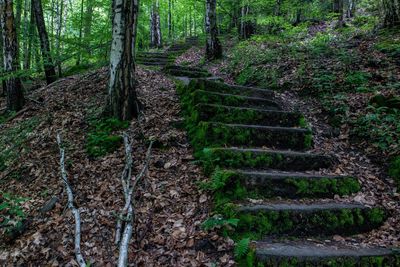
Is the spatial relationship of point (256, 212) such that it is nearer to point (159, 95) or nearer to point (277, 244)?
point (277, 244)

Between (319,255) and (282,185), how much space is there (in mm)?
1328

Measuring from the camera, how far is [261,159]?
16.8ft

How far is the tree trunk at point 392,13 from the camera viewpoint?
10.6 m

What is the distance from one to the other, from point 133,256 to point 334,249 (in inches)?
96.4

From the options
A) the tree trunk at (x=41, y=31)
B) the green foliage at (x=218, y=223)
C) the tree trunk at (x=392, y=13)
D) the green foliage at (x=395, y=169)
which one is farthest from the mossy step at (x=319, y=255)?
the tree trunk at (x=41, y=31)

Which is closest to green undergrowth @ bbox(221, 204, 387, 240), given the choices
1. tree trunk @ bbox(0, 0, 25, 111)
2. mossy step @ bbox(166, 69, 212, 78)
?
mossy step @ bbox(166, 69, 212, 78)

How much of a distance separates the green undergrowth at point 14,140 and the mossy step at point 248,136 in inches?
159

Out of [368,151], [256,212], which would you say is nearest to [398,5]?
[368,151]

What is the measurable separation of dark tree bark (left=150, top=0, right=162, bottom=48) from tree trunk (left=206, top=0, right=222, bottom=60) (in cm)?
1062

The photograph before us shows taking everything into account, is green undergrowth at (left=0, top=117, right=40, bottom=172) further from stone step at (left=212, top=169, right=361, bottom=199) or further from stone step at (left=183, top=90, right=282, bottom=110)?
stone step at (left=212, top=169, right=361, bottom=199)

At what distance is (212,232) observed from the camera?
386 cm

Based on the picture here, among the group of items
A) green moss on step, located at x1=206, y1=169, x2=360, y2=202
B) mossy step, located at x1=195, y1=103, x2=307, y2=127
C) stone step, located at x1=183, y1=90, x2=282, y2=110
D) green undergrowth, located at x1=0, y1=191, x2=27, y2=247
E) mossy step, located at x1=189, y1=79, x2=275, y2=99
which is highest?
mossy step, located at x1=189, y1=79, x2=275, y2=99

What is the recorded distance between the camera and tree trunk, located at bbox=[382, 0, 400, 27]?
10.6 m

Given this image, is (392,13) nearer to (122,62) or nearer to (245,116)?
(245,116)
